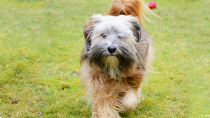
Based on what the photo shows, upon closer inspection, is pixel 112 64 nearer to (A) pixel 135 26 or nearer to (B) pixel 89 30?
(B) pixel 89 30

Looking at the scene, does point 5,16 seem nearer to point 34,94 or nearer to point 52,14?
point 52,14

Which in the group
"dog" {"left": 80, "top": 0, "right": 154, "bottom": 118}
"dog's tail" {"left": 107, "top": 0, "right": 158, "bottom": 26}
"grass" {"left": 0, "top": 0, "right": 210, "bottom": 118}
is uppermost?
"dog's tail" {"left": 107, "top": 0, "right": 158, "bottom": 26}

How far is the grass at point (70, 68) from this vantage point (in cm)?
432

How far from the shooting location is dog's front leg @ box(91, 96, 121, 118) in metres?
Result: 3.83

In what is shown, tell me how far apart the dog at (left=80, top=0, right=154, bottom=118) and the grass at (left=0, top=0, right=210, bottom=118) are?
0.44m

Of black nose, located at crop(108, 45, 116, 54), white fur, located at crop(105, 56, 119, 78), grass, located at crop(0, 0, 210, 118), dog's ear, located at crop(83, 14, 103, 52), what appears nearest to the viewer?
black nose, located at crop(108, 45, 116, 54)

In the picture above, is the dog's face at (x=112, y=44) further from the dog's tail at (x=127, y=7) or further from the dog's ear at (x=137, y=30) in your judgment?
the dog's tail at (x=127, y=7)

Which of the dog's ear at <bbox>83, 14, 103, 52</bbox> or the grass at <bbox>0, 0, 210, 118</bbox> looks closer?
the dog's ear at <bbox>83, 14, 103, 52</bbox>

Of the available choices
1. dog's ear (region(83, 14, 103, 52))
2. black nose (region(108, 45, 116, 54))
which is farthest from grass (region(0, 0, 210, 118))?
black nose (region(108, 45, 116, 54))

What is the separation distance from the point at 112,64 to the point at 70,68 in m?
2.84

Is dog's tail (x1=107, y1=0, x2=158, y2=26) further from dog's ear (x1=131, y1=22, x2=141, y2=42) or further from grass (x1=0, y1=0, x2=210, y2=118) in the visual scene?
grass (x1=0, y1=0, x2=210, y2=118)

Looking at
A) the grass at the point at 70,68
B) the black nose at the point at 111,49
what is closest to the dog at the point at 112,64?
the black nose at the point at 111,49

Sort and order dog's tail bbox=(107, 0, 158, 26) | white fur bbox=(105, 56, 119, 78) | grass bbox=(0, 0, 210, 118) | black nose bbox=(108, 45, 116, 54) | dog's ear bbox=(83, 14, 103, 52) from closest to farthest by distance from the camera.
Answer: black nose bbox=(108, 45, 116, 54)
white fur bbox=(105, 56, 119, 78)
dog's ear bbox=(83, 14, 103, 52)
grass bbox=(0, 0, 210, 118)
dog's tail bbox=(107, 0, 158, 26)

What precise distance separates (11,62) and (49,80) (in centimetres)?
116
